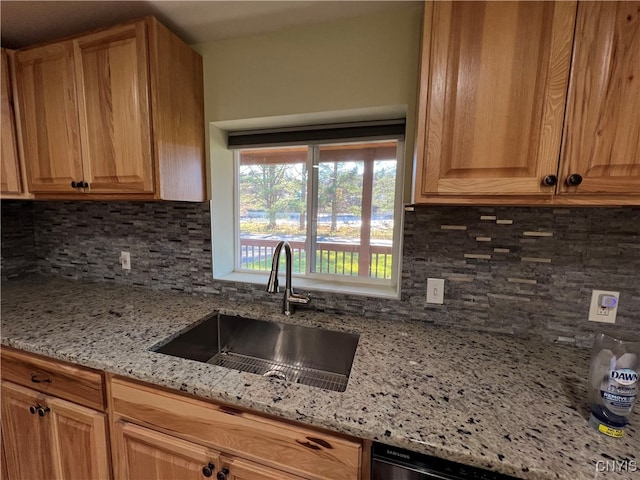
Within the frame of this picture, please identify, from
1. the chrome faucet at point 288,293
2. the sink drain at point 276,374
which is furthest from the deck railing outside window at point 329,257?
the sink drain at point 276,374

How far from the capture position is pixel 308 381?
1160mm

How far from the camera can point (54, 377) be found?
99 centimetres

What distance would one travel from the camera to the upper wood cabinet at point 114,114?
112 cm

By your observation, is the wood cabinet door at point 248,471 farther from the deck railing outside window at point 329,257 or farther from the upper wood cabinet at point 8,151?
the upper wood cabinet at point 8,151

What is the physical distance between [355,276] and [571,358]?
90 centimetres

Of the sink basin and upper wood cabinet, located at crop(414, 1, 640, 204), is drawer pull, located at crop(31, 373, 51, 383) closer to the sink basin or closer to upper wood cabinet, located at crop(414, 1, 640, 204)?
the sink basin

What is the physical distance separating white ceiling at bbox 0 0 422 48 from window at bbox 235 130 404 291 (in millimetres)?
513

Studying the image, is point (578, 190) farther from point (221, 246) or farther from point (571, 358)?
point (221, 246)

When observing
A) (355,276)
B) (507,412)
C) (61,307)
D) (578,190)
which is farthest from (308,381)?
(61,307)

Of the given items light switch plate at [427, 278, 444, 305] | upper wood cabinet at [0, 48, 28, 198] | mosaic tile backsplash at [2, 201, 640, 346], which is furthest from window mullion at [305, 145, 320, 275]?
upper wood cabinet at [0, 48, 28, 198]

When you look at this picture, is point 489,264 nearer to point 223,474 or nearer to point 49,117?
point 223,474

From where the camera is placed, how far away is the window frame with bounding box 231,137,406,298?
1333 millimetres

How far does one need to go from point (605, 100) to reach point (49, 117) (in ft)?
6.93

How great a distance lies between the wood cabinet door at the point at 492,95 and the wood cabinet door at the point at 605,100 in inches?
1.2
